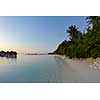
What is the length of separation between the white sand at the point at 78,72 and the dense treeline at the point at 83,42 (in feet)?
0.32

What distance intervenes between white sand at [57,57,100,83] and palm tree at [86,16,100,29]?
41 cm

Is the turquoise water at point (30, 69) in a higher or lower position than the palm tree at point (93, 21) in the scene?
lower

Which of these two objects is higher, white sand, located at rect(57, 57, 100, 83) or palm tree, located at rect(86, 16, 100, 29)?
palm tree, located at rect(86, 16, 100, 29)

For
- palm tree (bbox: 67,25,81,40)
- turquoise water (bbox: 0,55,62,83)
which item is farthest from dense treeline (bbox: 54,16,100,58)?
turquoise water (bbox: 0,55,62,83)

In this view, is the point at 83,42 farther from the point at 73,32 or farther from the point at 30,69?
the point at 30,69

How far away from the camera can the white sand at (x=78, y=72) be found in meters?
3.41

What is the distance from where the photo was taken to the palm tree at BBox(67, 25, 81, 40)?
341 cm

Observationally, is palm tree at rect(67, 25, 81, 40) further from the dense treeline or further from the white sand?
the white sand

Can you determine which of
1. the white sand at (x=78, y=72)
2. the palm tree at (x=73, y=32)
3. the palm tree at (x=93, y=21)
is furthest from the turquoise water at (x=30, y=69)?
the palm tree at (x=93, y=21)

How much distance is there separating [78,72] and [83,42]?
13.5 inches

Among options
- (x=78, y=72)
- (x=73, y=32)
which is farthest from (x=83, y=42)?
(x=78, y=72)

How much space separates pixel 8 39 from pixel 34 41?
0.92ft

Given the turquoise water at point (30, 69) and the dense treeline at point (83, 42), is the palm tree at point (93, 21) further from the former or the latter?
the turquoise water at point (30, 69)
